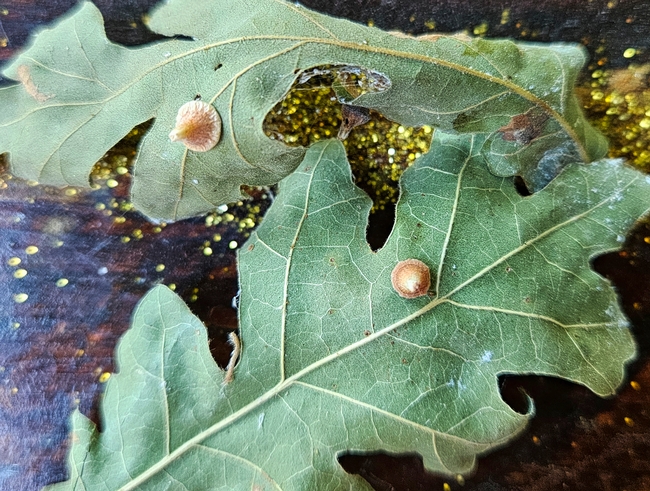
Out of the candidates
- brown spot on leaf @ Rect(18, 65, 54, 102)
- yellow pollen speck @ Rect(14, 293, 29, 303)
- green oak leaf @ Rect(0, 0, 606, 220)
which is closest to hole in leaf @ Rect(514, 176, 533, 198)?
green oak leaf @ Rect(0, 0, 606, 220)

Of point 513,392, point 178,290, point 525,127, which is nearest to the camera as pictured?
point 525,127

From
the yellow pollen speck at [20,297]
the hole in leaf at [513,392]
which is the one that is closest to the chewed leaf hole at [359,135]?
the hole in leaf at [513,392]

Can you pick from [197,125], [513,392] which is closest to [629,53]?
[513,392]

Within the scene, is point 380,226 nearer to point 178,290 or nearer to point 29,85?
point 178,290

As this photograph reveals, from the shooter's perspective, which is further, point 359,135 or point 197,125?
point 359,135

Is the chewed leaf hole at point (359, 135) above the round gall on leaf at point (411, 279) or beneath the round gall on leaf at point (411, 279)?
above

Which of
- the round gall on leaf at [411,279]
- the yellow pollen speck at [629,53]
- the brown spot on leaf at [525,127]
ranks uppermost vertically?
the yellow pollen speck at [629,53]

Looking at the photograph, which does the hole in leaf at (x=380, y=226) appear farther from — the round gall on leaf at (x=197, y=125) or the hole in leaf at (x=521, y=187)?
the round gall on leaf at (x=197, y=125)
